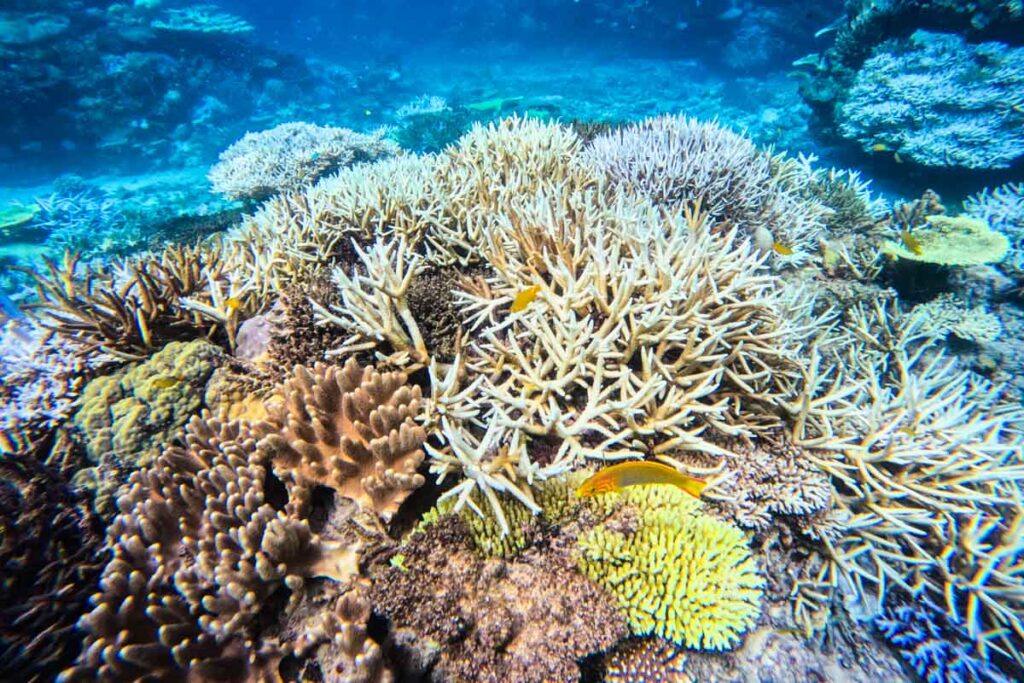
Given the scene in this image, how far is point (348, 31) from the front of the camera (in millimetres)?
40344

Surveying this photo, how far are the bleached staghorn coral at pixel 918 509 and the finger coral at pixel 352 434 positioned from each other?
2589 millimetres

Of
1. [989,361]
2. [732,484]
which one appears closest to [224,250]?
[732,484]

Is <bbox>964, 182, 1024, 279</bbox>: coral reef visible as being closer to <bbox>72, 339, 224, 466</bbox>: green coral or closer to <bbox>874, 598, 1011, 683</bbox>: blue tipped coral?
<bbox>874, 598, 1011, 683</bbox>: blue tipped coral

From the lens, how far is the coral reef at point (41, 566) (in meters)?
2.11

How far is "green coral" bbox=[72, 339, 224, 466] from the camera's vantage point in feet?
9.45

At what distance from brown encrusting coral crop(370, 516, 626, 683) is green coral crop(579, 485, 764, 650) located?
141 millimetres

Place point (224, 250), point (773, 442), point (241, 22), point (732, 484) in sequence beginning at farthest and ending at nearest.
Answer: point (241, 22), point (224, 250), point (773, 442), point (732, 484)

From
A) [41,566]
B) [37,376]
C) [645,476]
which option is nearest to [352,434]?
[645,476]

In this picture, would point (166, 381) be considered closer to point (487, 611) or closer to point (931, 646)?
point (487, 611)

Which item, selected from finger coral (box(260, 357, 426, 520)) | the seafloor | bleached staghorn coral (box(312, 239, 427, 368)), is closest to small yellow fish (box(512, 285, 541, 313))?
the seafloor

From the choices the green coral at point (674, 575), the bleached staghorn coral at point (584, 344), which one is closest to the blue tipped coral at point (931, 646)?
the green coral at point (674, 575)

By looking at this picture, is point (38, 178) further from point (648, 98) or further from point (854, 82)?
point (854, 82)

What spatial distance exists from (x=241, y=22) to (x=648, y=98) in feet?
69.1

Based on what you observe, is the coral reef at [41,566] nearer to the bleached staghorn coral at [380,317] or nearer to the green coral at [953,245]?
the bleached staghorn coral at [380,317]
